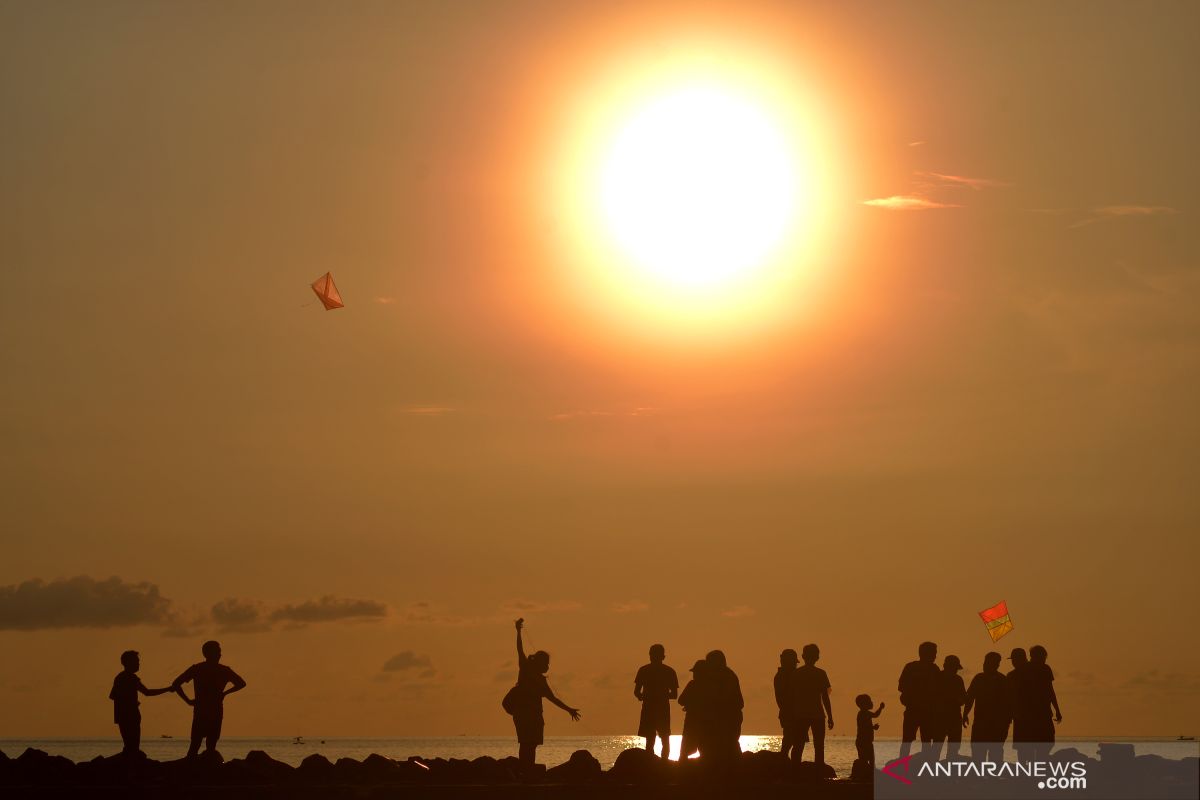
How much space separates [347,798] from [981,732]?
9499mm

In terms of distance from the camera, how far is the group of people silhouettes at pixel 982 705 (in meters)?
21.6

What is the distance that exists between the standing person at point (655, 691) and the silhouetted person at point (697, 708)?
6.20 feet

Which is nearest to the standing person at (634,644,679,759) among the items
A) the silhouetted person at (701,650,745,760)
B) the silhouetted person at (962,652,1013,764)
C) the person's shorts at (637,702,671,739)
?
the person's shorts at (637,702,671,739)

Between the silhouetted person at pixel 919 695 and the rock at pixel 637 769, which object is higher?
the silhouetted person at pixel 919 695

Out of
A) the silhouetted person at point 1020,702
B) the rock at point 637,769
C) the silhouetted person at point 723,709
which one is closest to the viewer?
the silhouetted person at point 723,709

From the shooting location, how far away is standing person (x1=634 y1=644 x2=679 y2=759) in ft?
71.4

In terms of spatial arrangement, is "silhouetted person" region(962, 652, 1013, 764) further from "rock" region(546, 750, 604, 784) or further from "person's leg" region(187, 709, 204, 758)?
"person's leg" region(187, 709, 204, 758)

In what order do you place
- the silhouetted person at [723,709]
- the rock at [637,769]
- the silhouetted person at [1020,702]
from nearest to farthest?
the silhouetted person at [723,709] < the rock at [637,769] < the silhouetted person at [1020,702]

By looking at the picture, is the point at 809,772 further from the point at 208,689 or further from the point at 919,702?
the point at 208,689

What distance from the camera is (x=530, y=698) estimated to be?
21859mm

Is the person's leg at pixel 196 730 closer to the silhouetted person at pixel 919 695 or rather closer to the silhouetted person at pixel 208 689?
the silhouetted person at pixel 208 689

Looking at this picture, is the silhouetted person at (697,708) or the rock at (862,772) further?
the rock at (862,772)

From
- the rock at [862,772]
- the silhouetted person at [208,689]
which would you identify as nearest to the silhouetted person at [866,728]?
the rock at [862,772]

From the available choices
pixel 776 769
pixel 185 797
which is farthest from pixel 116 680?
pixel 776 769
